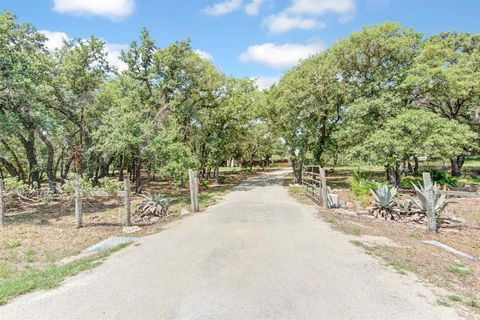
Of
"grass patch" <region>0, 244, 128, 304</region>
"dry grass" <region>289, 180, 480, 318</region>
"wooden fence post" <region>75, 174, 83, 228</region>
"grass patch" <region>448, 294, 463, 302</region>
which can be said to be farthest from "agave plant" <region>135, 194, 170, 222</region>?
"grass patch" <region>448, 294, 463, 302</region>

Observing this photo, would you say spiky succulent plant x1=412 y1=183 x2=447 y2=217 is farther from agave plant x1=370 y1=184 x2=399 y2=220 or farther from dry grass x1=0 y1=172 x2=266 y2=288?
dry grass x1=0 y1=172 x2=266 y2=288

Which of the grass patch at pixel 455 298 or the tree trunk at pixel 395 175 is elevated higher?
the tree trunk at pixel 395 175

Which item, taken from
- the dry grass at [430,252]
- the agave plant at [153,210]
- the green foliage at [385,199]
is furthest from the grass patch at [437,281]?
the agave plant at [153,210]

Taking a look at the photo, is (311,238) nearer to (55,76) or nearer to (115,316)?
(115,316)

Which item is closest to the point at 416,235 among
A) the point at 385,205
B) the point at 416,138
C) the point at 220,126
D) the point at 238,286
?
the point at 385,205

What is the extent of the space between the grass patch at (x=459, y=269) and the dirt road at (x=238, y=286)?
107cm

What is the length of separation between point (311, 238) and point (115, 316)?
4557 mm

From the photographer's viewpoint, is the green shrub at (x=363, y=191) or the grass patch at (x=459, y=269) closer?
the grass patch at (x=459, y=269)

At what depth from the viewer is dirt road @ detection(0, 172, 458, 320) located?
11.0 feet

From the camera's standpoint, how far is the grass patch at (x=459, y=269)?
4.61 meters

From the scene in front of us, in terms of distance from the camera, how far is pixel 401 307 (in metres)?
3.43

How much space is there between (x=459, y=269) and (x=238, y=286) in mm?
3883

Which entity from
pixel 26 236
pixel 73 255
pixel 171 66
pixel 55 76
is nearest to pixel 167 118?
pixel 171 66

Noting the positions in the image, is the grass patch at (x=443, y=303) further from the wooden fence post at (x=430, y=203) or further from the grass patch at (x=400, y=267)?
the wooden fence post at (x=430, y=203)
